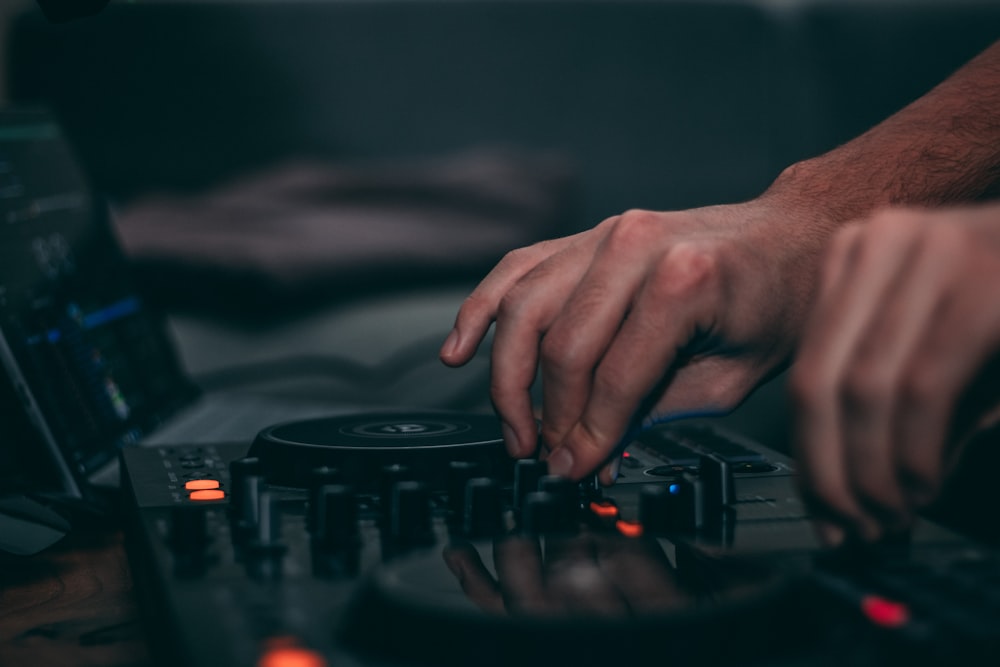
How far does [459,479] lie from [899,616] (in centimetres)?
24

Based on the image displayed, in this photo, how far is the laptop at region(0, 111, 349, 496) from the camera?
78 centimetres

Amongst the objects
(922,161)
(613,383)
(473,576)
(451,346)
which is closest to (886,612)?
(473,576)

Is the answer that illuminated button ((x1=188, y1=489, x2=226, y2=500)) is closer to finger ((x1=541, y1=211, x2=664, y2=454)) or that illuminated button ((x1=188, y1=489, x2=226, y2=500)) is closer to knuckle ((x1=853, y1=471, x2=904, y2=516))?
finger ((x1=541, y1=211, x2=664, y2=454))

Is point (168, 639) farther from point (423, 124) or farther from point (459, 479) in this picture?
point (423, 124)

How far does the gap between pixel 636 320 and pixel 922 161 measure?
1.23ft

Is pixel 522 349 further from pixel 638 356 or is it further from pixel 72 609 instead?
pixel 72 609

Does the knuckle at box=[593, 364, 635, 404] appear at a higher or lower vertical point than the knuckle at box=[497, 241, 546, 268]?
lower

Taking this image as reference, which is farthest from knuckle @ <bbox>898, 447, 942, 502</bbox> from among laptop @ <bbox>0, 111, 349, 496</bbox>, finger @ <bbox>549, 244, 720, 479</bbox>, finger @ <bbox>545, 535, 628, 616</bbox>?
laptop @ <bbox>0, 111, 349, 496</bbox>

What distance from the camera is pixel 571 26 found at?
9.20ft

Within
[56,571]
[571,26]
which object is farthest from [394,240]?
[56,571]

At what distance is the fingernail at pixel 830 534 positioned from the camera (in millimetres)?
443

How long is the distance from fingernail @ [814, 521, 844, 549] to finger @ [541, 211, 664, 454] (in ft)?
0.65

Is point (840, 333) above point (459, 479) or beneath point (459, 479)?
above

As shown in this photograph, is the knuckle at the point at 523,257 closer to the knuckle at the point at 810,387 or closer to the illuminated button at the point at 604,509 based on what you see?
the illuminated button at the point at 604,509
